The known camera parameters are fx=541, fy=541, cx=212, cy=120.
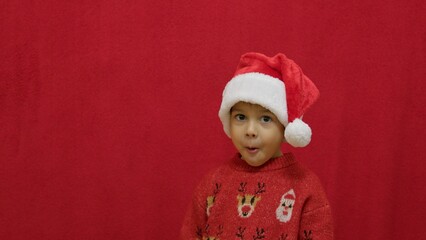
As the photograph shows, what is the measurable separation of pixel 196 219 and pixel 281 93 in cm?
38

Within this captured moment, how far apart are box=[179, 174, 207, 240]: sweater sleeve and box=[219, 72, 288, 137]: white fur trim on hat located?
25 cm

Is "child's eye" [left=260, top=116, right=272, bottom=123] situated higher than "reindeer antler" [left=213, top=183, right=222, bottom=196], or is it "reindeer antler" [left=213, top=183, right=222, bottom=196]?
"child's eye" [left=260, top=116, right=272, bottom=123]

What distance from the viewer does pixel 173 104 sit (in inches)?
68.6

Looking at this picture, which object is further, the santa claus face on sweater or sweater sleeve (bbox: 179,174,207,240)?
sweater sleeve (bbox: 179,174,207,240)

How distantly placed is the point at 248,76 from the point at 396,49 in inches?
27.3

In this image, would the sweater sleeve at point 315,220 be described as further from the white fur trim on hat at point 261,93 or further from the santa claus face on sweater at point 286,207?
the white fur trim on hat at point 261,93

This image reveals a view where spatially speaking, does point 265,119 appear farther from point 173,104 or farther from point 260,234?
point 173,104

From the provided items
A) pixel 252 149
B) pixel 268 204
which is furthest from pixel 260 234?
pixel 252 149

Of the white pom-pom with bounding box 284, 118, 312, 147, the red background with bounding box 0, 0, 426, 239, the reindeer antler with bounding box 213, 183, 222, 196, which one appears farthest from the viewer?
the red background with bounding box 0, 0, 426, 239

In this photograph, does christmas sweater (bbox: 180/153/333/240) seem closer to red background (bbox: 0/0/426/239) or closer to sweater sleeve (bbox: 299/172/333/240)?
sweater sleeve (bbox: 299/172/333/240)

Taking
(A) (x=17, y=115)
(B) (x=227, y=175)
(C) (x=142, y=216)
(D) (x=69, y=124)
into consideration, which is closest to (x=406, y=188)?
(B) (x=227, y=175)

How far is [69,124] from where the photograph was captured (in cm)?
173

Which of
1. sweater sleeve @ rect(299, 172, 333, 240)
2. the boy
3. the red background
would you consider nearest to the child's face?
the boy

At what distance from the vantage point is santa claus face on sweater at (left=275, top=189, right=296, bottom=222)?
1197 millimetres
